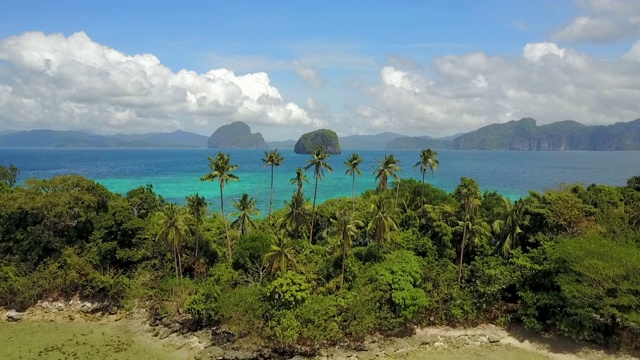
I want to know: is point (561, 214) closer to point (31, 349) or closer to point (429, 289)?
point (429, 289)

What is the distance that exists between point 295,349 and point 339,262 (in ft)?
33.4

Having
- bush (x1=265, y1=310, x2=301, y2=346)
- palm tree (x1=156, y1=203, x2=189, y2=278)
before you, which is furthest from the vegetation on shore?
palm tree (x1=156, y1=203, x2=189, y2=278)

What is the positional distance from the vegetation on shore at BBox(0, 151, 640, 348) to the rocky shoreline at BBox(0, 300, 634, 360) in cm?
102

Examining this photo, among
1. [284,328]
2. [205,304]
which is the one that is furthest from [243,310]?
[284,328]

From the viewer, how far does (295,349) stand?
34.8 metres

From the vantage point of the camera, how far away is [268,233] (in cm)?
4688

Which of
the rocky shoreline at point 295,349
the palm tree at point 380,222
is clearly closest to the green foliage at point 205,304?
the rocky shoreline at point 295,349

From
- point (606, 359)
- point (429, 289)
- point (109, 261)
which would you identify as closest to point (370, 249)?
point (429, 289)

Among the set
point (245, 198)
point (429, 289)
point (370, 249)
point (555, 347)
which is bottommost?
point (555, 347)

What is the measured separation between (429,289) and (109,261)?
3350 cm

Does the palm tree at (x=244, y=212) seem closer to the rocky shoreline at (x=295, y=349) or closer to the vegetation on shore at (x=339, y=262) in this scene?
the vegetation on shore at (x=339, y=262)

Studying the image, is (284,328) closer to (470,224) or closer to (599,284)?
(470,224)

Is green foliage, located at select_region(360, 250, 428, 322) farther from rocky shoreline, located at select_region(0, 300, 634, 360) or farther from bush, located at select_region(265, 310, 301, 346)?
bush, located at select_region(265, 310, 301, 346)

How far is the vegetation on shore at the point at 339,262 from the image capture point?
34.8 metres
